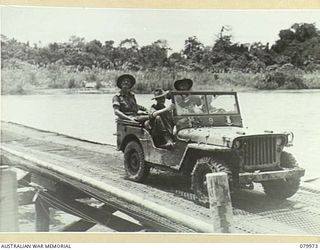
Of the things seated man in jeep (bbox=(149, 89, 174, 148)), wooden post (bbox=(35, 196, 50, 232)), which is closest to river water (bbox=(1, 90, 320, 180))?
seated man in jeep (bbox=(149, 89, 174, 148))

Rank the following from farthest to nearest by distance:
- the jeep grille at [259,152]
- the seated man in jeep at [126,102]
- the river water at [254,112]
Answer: the seated man in jeep at [126,102], the river water at [254,112], the jeep grille at [259,152]

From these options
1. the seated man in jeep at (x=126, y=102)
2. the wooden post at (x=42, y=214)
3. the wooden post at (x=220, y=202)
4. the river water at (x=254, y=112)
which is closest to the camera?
the wooden post at (x=220, y=202)

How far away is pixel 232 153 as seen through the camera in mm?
2188

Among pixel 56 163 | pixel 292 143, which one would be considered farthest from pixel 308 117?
pixel 56 163

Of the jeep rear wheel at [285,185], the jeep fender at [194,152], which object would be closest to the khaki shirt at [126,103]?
the jeep fender at [194,152]

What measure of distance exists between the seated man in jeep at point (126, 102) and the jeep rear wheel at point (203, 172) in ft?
1.46

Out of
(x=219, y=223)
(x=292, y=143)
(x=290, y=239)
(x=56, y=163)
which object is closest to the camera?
(x=219, y=223)

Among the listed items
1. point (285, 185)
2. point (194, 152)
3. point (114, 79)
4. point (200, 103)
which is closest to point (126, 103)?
point (114, 79)

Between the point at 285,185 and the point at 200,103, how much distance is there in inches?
22.1

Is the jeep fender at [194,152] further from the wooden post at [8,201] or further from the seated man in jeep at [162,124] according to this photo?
the wooden post at [8,201]

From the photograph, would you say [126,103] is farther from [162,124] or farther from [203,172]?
[203,172]

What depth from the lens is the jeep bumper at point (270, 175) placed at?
2.16 meters

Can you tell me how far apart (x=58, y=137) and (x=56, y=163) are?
174 mm

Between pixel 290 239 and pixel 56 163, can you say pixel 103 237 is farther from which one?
pixel 290 239
